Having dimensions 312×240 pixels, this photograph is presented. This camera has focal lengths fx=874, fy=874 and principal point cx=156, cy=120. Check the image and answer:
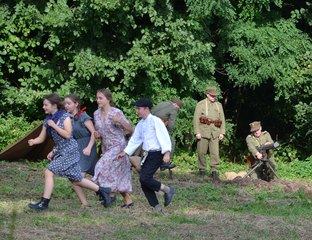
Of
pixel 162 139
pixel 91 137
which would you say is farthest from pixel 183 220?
pixel 91 137

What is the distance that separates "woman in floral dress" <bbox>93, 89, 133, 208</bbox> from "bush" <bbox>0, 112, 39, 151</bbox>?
26.5 ft

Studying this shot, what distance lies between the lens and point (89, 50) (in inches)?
760

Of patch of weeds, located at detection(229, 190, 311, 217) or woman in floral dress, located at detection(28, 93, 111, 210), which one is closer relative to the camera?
woman in floral dress, located at detection(28, 93, 111, 210)

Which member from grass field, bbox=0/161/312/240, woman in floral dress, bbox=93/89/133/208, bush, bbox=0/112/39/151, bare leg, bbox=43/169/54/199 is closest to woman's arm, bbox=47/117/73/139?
bare leg, bbox=43/169/54/199

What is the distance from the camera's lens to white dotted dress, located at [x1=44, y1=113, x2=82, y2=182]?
10.5 metres

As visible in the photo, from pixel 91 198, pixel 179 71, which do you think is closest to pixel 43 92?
pixel 179 71

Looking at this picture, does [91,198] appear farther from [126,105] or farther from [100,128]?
[126,105]

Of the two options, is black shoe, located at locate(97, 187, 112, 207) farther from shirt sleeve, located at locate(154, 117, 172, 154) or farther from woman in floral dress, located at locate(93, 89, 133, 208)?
shirt sleeve, located at locate(154, 117, 172, 154)

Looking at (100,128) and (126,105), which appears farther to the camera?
(126,105)

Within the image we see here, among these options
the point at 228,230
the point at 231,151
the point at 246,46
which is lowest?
the point at 231,151

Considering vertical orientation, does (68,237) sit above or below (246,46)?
below

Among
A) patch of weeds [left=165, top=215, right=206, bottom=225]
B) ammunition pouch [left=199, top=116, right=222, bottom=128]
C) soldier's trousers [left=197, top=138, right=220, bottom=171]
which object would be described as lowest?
soldier's trousers [left=197, top=138, right=220, bottom=171]

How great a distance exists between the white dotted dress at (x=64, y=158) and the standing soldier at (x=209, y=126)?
6594mm

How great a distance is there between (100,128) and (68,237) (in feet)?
9.37
